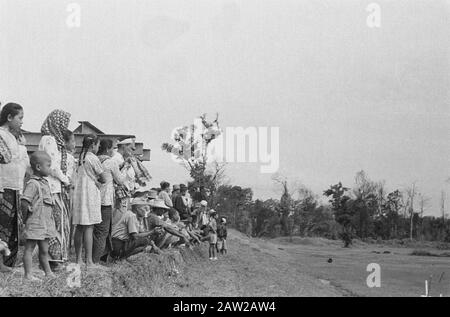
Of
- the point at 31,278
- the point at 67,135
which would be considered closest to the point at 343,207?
the point at 67,135

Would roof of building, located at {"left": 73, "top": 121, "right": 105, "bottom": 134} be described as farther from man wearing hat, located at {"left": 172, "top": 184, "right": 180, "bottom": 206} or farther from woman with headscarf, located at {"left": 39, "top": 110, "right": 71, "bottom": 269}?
man wearing hat, located at {"left": 172, "top": 184, "right": 180, "bottom": 206}

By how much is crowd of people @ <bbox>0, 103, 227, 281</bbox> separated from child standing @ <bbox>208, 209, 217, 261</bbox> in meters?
0.67

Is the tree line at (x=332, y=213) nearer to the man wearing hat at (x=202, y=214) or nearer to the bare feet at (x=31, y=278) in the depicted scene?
the man wearing hat at (x=202, y=214)

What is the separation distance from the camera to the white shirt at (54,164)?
4.72 metres

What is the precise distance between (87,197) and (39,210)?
2.48 ft

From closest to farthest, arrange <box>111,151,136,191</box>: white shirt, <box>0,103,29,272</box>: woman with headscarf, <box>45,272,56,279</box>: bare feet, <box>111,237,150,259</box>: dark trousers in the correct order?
<box>45,272,56,279</box>: bare feet → <box>0,103,29,272</box>: woman with headscarf → <box>111,237,150,259</box>: dark trousers → <box>111,151,136,191</box>: white shirt

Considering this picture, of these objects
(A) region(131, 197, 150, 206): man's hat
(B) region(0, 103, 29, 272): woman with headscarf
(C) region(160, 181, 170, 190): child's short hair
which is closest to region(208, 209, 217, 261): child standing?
(C) region(160, 181, 170, 190): child's short hair

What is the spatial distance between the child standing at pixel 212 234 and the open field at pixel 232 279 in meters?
0.14

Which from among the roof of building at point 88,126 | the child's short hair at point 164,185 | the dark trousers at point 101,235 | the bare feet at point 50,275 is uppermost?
the roof of building at point 88,126

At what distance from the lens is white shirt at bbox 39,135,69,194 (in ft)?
15.5

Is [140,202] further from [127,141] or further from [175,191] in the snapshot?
[175,191]

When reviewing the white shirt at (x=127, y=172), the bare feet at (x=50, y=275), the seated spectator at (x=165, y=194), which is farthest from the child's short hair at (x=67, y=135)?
the seated spectator at (x=165, y=194)
